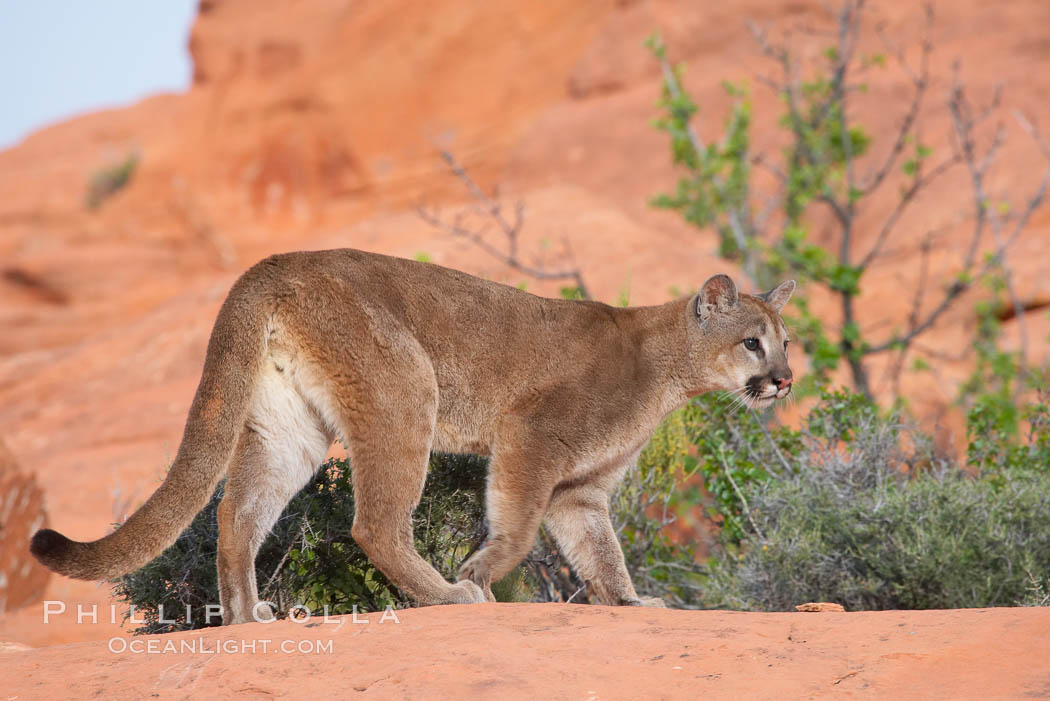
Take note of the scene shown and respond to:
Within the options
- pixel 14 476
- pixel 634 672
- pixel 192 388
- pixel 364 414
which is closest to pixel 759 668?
pixel 634 672

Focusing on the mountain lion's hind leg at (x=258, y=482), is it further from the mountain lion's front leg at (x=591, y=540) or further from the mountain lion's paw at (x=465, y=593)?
the mountain lion's front leg at (x=591, y=540)

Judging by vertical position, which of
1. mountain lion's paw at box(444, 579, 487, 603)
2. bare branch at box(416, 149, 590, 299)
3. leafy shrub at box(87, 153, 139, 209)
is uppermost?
leafy shrub at box(87, 153, 139, 209)

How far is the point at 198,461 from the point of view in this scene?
4.38 meters

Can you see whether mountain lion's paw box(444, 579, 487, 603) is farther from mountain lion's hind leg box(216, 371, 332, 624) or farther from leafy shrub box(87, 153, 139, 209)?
leafy shrub box(87, 153, 139, 209)

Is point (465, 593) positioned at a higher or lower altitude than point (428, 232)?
lower

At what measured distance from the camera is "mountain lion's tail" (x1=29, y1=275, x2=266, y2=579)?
3.99 meters

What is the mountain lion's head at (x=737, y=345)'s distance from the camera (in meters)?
5.62

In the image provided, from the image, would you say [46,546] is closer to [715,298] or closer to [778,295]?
[715,298]

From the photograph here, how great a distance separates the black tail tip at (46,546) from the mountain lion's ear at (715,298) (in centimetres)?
328

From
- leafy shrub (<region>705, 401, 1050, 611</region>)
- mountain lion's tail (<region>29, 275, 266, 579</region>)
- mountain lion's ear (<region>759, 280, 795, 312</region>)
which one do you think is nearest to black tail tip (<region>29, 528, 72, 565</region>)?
mountain lion's tail (<region>29, 275, 266, 579</region>)

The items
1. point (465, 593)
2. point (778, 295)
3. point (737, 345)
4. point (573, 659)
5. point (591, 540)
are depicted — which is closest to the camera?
point (573, 659)

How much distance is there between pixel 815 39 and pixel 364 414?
21936 millimetres

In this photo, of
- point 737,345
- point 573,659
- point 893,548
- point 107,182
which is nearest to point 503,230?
point 737,345

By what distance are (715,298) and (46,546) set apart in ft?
11.2
